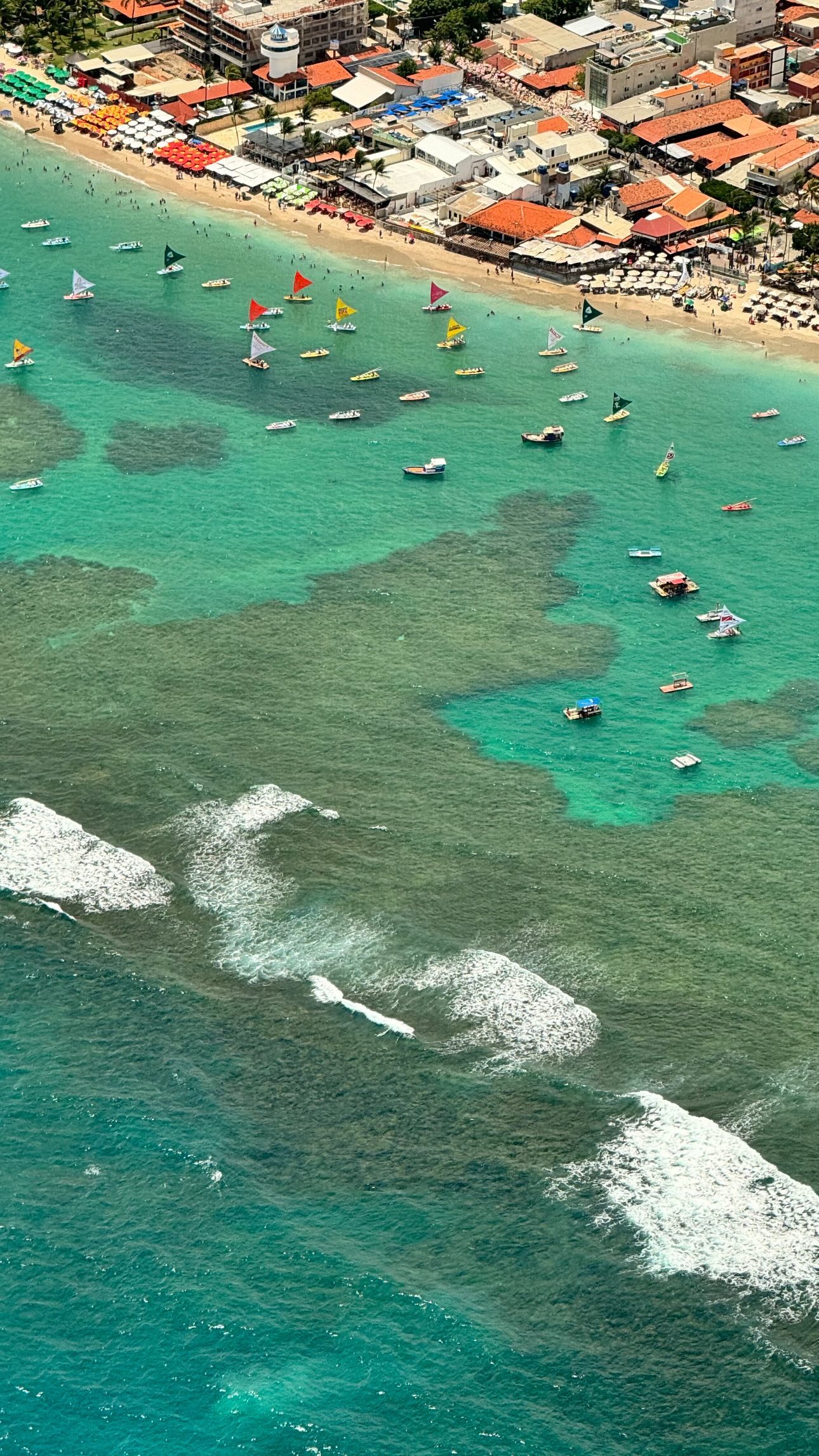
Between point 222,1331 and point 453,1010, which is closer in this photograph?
point 222,1331

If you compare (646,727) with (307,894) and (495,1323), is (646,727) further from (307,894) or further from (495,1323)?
(495,1323)

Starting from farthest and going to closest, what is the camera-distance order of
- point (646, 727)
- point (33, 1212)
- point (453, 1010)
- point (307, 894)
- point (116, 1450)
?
1. point (646, 727)
2. point (307, 894)
3. point (453, 1010)
4. point (33, 1212)
5. point (116, 1450)

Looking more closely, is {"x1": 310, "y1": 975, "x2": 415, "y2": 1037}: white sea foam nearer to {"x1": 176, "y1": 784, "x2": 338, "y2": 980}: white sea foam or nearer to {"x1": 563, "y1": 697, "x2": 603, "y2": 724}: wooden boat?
{"x1": 176, "y1": 784, "x2": 338, "y2": 980}: white sea foam

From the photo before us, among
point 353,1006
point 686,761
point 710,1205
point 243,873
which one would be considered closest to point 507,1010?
point 353,1006

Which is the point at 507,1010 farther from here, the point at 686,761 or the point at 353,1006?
the point at 686,761

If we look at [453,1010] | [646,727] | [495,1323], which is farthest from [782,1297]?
[646,727]
